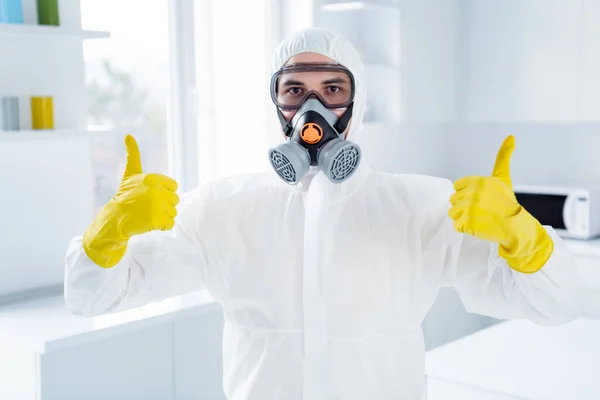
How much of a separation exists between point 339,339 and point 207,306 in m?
1.29

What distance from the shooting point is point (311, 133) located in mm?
1450

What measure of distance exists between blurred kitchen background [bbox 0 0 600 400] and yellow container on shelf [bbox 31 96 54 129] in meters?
0.03

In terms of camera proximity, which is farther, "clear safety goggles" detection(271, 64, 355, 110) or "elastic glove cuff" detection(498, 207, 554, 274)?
"clear safety goggles" detection(271, 64, 355, 110)

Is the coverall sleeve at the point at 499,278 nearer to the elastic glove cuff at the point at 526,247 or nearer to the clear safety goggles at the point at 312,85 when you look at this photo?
the elastic glove cuff at the point at 526,247

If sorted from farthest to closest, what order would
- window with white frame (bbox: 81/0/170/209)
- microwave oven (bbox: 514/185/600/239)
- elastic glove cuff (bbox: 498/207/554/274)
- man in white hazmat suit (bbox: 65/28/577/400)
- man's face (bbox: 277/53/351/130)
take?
microwave oven (bbox: 514/185/600/239) < window with white frame (bbox: 81/0/170/209) < man's face (bbox: 277/53/351/130) < man in white hazmat suit (bbox: 65/28/577/400) < elastic glove cuff (bbox: 498/207/554/274)

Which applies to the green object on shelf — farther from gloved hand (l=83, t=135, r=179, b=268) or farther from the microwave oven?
the microwave oven

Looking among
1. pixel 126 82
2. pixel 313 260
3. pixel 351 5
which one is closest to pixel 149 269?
pixel 313 260

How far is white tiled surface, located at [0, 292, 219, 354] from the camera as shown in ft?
7.26

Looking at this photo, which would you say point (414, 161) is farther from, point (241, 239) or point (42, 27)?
point (241, 239)

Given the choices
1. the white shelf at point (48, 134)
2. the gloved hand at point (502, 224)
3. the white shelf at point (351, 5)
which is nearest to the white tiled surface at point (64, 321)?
the white shelf at point (48, 134)

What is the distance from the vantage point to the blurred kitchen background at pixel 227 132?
2229mm

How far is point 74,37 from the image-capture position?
271 cm

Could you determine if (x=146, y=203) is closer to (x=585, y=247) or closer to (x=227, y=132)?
(x=227, y=132)

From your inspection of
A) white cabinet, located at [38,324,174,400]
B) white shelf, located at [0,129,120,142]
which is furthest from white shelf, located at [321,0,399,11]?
white cabinet, located at [38,324,174,400]
